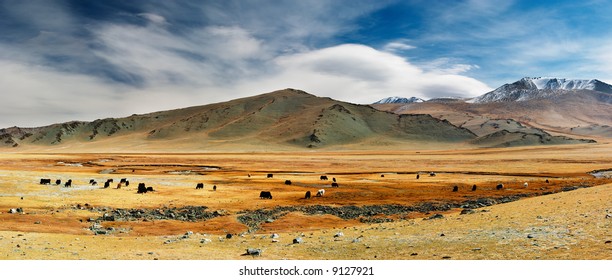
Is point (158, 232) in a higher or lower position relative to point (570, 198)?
lower

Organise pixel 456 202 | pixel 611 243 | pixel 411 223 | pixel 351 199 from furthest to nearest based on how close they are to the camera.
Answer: pixel 351 199
pixel 456 202
pixel 411 223
pixel 611 243

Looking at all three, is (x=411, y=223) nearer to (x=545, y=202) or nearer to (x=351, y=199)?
(x=545, y=202)

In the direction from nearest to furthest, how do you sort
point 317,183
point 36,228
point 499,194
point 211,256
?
point 211,256, point 36,228, point 499,194, point 317,183

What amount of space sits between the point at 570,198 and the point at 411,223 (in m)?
9.16

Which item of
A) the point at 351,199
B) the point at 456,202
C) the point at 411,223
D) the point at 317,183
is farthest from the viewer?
the point at 317,183

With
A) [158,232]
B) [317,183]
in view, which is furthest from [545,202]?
[317,183]

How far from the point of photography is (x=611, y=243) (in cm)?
1310

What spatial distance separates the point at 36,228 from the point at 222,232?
33.3ft

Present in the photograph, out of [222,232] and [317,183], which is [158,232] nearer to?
[222,232]

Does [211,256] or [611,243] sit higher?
[611,243]

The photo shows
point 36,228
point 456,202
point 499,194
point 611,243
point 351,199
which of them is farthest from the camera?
point 499,194
